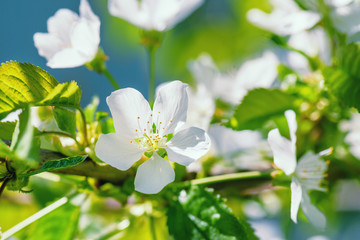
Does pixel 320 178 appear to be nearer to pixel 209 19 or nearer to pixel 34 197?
pixel 34 197

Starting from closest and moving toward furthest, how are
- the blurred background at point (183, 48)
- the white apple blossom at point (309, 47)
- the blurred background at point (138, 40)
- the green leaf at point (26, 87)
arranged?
the green leaf at point (26, 87) < the white apple blossom at point (309, 47) < the blurred background at point (183, 48) < the blurred background at point (138, 40)

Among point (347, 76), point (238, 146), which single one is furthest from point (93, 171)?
point (238, 146)

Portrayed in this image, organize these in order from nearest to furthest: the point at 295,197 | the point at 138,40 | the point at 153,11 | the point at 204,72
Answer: the point at 295,197 < the point at 153,11 < the point at 204,72 < the point at 138,40

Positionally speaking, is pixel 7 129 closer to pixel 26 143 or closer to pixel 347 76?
pixel 26 143

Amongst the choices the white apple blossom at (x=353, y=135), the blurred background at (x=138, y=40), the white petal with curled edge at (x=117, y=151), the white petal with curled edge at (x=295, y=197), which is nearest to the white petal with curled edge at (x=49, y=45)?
the white petal with curled edge at (x=117, y=151)

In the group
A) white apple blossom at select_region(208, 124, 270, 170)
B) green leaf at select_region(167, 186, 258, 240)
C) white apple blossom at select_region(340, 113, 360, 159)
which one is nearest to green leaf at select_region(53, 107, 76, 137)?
green leaf at select_region(167, 186, 258, 240)

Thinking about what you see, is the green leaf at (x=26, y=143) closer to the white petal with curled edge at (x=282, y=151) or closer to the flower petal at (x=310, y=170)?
the white petal with curled edge at (x=282, y=151)
